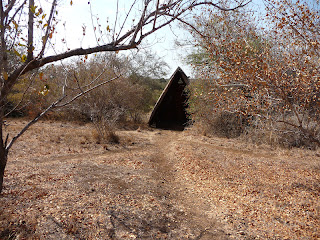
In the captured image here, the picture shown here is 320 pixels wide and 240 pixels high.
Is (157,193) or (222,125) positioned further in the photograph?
(222,125)

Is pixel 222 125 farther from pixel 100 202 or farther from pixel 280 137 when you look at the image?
pixel 100 202

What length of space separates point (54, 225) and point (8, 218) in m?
0.64

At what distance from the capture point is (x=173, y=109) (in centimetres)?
1797

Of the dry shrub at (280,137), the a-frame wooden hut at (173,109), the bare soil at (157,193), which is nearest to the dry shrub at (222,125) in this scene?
the dry shrub at (280,137)

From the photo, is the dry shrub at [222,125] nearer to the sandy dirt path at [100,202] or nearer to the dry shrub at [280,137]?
the dry shrub at [280,137]

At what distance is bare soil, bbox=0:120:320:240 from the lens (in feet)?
12.2

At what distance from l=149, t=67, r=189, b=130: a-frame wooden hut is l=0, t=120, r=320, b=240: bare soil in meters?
5.94

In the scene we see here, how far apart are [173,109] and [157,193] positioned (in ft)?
42.9

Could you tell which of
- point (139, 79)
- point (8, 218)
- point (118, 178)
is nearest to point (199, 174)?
point (118, 178)

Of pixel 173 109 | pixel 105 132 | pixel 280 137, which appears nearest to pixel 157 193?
pixel 105 132

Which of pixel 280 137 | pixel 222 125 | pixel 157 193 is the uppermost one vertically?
pixel 222 125

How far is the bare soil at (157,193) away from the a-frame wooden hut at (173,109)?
594 centimetres

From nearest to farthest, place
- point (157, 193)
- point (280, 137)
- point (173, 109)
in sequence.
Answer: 1. point (157, 193)
2. point (280, 137)
3. point (173, 109)

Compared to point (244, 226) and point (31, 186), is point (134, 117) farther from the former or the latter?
point (244, 226)
